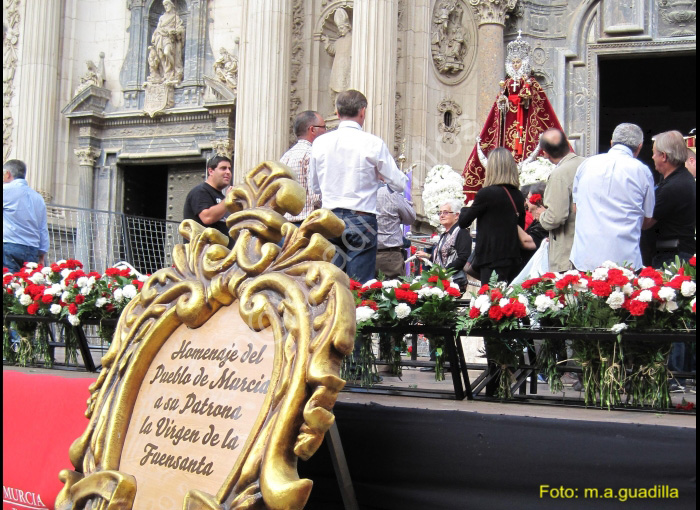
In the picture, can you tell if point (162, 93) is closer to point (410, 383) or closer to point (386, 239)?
point (386, 239)

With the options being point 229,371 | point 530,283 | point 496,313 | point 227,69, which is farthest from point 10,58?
point 229,371

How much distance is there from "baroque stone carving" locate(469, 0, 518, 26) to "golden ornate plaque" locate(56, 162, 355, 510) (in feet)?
41.0

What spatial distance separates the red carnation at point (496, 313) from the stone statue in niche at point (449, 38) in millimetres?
11059

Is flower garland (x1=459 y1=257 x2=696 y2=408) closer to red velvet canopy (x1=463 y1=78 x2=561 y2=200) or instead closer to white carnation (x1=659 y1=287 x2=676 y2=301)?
white carnation (x1=659 y1=287 x2=676 y2=301)

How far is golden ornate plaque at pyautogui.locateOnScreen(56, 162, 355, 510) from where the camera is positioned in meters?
2.19

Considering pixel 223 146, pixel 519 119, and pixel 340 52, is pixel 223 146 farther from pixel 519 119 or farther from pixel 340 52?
pixel 519 119

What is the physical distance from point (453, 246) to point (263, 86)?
738 cm

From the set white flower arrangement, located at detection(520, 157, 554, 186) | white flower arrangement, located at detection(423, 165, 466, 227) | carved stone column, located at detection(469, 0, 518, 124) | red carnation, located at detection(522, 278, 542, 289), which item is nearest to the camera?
red carnation, located at detection(522, 278, 542, 289)

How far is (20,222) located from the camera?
8719 mm

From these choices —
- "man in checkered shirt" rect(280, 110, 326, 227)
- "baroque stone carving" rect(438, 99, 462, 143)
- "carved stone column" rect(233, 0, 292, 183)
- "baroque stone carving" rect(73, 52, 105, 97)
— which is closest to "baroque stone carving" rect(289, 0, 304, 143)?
"carved stone column" rect(233, 0, 292, 183)

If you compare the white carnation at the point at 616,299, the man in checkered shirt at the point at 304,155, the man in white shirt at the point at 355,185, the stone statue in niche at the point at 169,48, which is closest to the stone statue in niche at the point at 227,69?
the stone statue in niche at the point at 169,48

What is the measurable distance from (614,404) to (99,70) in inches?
577

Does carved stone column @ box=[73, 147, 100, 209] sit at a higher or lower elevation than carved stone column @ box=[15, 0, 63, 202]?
lower

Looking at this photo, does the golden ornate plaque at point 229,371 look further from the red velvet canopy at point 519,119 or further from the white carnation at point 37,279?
the red velvet canopy at point 519,119
